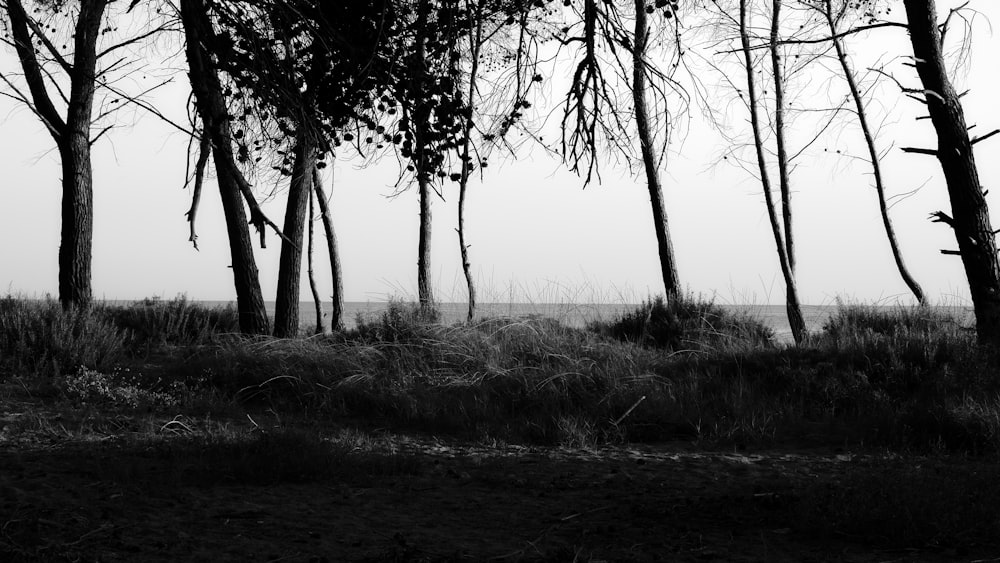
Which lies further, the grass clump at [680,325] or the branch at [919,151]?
the grass clump at [680,325]

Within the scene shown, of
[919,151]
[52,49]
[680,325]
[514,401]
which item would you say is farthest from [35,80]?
[919,151]

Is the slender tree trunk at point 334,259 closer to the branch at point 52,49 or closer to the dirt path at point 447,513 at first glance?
the branch at point 52,49

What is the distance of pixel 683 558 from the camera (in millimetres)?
3422

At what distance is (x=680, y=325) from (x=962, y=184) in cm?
384

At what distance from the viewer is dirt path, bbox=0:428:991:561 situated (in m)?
3.49

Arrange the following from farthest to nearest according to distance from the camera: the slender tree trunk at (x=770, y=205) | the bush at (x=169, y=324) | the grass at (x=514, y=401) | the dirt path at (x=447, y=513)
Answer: the slender tree trunk at (x=770, y=205) < the bush at (x=169, y=324) < the grass at (x=514, y=401) < the dirt path at (x=447, y=513)

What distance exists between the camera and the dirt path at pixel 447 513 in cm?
349

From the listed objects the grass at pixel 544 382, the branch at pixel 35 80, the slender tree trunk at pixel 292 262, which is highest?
the branch at pixel 35 80

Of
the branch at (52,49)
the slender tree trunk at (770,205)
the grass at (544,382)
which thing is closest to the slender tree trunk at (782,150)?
the slender tree trunk at (770,205)

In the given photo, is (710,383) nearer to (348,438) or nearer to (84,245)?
(348,438)

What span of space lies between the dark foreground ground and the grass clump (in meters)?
5.00

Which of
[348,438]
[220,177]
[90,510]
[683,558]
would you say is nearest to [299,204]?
[220,177]

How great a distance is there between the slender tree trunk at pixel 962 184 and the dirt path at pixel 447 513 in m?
4.06

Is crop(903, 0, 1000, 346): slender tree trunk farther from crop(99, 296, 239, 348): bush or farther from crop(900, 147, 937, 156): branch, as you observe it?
crop(99, 296, 239, 348): bush
